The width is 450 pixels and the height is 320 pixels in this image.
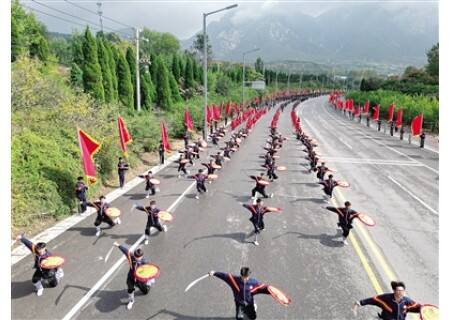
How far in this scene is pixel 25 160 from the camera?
13.8 meters

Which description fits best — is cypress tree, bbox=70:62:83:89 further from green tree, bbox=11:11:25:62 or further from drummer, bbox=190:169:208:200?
drummer, bbox=190:169:208:200

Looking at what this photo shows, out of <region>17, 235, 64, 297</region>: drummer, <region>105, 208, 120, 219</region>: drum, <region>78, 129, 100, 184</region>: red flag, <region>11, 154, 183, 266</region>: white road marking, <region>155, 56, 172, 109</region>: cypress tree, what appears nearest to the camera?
<region>17, 235, 64, 297</region>: drummer

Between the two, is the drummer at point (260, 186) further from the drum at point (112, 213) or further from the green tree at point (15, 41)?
the green tree at point (15, 41)

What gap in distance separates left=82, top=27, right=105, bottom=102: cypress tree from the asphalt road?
10.9 m

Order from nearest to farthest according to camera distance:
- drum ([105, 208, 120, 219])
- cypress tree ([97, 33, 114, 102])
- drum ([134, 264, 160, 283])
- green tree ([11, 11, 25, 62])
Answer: drum ([134, 264, 160, 283]) < drum ([105, 208, 120, 219]) < cypress tree ([97, 33, 114, 102]) < green tree ([11, 11, 25, 62])

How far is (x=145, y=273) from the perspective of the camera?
28.5ft

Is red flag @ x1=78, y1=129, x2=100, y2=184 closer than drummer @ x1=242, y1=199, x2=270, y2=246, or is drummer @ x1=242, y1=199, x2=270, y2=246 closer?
drummer @ x1=242, y1=199, x2=270, y2=246

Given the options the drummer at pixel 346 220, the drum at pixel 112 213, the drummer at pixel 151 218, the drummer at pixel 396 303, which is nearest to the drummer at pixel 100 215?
the drum at pixel 112 213

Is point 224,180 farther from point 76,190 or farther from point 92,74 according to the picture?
point 92,74

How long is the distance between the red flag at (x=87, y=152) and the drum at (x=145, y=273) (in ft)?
21.0

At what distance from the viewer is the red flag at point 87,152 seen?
46.8 feet

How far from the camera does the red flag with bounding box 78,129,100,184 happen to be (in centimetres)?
1425

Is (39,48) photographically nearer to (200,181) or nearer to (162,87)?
(162,87)

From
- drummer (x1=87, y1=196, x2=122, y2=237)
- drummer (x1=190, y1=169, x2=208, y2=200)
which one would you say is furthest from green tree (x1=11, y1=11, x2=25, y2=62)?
drummer (x1=87, y1=196, x2=122, y2=237)
